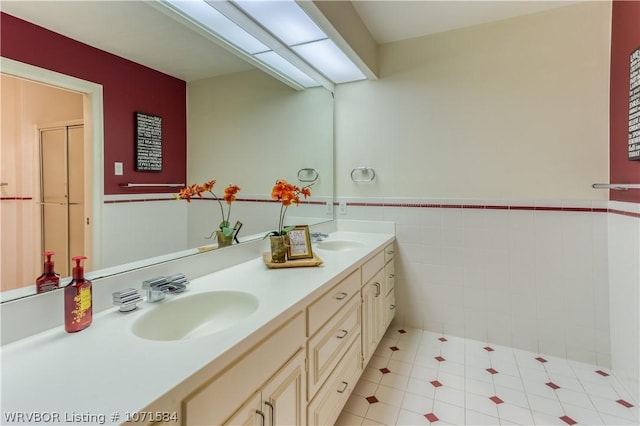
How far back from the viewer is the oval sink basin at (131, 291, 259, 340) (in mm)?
1056

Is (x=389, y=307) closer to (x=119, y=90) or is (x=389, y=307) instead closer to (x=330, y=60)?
(x=330, y=60)

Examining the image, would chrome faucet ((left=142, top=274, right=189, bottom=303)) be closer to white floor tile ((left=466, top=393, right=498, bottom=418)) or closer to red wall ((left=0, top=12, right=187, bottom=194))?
red wall ((left=0, top=12, right=187, bottom=194))

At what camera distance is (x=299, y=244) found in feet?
5.65

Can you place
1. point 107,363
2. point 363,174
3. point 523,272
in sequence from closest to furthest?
1. point 107,363
2. point 523,272
3. point 363,174

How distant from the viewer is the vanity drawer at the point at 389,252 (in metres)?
2.36

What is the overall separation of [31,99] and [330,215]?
212 centimetres

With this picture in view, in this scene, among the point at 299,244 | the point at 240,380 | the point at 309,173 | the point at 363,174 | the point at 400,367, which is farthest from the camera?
the point at 363,174

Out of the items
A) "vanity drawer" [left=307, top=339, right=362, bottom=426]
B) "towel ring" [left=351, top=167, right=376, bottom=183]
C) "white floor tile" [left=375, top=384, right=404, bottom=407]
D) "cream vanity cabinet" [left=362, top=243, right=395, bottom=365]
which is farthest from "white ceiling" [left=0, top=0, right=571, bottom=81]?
"white floor tile" [left=375, top=384, right=404, bottom=407]

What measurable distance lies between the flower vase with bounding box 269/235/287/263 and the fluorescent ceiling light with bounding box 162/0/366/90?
109cm

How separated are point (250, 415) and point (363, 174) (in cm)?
213

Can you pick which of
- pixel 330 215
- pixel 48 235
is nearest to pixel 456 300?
pixel 330 215

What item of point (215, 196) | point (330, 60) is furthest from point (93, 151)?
point (330, 60)

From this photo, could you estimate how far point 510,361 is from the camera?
217cm

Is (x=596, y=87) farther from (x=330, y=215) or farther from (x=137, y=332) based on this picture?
(x=137, y=332)
